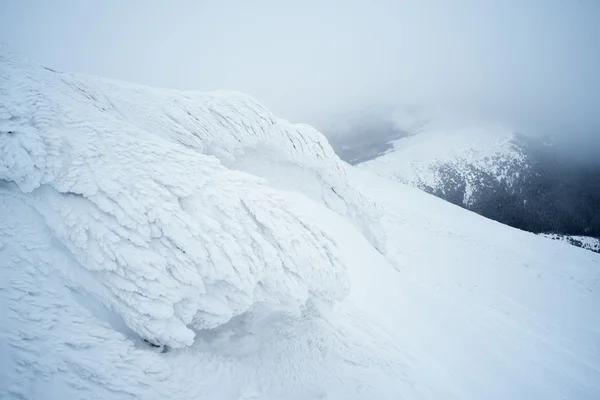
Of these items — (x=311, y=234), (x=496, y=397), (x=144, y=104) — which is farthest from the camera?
(x=144, y=104)

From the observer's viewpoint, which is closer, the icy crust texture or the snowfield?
the snowfield

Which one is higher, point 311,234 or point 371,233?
point 311,234

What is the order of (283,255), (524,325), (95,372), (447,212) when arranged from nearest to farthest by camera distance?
(95,372) → (283,255) → (524,325) → (447,212)

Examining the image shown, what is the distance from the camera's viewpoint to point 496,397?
889cm

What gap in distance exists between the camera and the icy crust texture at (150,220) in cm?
488

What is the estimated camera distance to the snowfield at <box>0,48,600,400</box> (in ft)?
14.2

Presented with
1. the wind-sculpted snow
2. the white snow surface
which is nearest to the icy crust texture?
the wind-sculpted snow

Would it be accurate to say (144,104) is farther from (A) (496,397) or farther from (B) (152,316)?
(A) (496,397)

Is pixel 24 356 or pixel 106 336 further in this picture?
pixel 106 336

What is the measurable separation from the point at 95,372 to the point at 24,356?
2.98 ft

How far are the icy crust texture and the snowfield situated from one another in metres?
0.03

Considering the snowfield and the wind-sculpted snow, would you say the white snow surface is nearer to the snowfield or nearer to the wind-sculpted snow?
the wind-sculpted snow

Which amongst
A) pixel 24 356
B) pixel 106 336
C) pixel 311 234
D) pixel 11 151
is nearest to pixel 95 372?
pixel 106 336

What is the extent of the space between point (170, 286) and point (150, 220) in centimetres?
137
